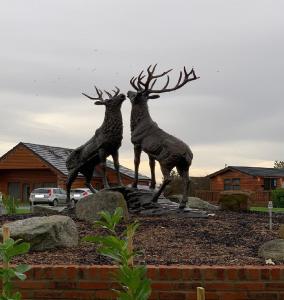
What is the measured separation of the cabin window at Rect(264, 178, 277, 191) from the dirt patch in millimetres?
38252

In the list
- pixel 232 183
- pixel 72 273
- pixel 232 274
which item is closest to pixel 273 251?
pixel 232 274

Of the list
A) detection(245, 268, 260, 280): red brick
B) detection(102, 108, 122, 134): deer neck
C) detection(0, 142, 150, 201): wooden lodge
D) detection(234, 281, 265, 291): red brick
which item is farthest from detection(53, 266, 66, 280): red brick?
detection(0, 142, 150, 201): wooden lodge

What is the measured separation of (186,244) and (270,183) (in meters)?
42.6

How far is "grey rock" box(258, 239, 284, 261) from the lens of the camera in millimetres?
6793

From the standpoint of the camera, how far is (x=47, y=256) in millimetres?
7113

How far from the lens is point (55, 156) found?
1737 inches

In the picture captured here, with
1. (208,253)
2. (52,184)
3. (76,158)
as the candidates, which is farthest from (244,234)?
(52,184)

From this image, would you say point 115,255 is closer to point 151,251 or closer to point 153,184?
point 151,251

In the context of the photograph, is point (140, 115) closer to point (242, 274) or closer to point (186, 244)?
point (186, 244)

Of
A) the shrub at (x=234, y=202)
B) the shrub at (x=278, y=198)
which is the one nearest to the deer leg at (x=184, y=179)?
the shrub at (x=234, y=202)

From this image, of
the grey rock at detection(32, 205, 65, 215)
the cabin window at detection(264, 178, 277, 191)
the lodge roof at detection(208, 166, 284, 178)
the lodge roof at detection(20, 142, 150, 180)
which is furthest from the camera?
the cabin window at detection(264, 178, 277, 191)

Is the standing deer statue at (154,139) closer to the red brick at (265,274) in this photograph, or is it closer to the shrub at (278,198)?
the red brick at (265,274)

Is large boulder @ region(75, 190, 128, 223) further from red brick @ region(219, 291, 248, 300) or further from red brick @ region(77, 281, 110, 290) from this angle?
red brick @ region(219, 291, 248, 300)

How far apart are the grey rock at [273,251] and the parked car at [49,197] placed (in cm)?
2912
